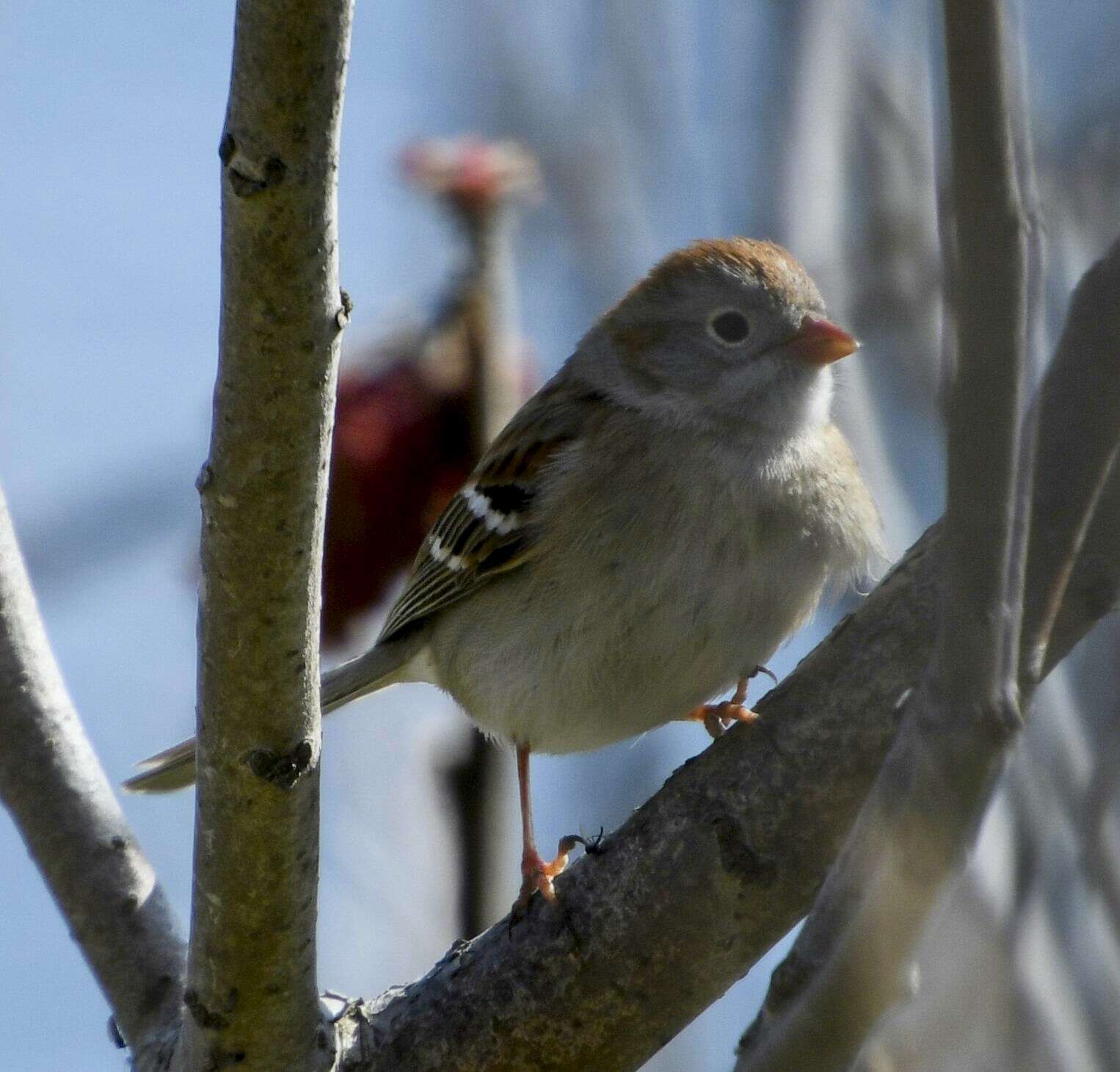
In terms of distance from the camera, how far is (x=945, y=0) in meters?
1.08

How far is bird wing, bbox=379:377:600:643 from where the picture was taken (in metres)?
3.28

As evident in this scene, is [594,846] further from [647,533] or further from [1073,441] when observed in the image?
[1073,441]

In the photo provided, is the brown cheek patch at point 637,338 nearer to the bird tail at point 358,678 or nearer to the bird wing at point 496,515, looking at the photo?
the bird wing at point 496,515

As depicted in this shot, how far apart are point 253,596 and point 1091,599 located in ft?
3.28

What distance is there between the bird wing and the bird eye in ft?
1.03

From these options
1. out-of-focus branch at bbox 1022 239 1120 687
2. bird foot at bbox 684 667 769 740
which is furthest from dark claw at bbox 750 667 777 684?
out-of-focus branch at bbox 1022 239 1120 687

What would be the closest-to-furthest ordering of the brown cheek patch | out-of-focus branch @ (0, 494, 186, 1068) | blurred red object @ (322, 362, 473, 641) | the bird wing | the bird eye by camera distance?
out-of-focus branch @ (0, 494, 186, 1068), the bird wing, the bird eye, the brown cheek patch, blurred red object @ (322, 362, 473, 641)

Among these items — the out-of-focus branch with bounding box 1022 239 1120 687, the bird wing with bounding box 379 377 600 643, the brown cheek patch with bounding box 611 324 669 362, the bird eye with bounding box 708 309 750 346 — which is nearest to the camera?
the out-of-focus branch with bounding box 1022 239 1120 687

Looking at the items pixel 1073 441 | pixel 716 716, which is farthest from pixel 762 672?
pixel 1073 441

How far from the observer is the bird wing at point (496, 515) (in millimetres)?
3275

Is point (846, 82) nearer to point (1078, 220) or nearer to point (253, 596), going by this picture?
point (1078, 220)

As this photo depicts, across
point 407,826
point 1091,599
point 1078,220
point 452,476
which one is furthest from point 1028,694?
point 407,826

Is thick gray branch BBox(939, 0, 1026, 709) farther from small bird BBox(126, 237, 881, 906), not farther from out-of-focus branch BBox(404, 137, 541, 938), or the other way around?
out-of-focus branch BBox(404, 137, 541, 938)

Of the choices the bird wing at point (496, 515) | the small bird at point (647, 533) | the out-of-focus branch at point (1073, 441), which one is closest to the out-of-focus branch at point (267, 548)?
the small bird at point (647, 533)
